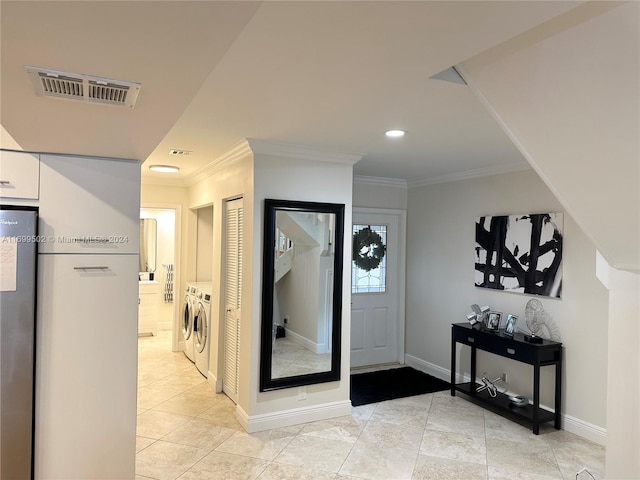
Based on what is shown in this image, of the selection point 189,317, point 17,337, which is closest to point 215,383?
point 189,317

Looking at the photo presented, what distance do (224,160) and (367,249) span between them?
2250mm

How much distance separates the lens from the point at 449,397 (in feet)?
14.5

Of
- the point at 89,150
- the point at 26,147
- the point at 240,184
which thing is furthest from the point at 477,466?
the point at 26,147

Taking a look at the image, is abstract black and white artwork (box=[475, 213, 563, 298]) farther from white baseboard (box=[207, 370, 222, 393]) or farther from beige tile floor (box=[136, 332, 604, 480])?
white baseboard (box=[207, 370, 222, 393])

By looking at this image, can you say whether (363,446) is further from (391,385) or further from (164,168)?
(164,168)

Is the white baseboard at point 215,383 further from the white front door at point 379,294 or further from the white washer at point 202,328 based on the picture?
the white front door at point 379,294

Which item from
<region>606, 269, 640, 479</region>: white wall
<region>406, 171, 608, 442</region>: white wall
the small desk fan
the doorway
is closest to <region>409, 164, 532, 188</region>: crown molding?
<region>406, 171, 608, 442</region>: white wall

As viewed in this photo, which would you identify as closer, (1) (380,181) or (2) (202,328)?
(2) (202,328)

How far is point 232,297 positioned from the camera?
422 cm

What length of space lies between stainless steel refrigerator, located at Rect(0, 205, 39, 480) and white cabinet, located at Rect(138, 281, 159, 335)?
5330mm

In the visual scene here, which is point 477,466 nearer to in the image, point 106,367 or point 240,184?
point 106,367

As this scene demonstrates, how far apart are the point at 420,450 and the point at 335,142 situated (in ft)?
8.26

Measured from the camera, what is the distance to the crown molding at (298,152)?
345 cm

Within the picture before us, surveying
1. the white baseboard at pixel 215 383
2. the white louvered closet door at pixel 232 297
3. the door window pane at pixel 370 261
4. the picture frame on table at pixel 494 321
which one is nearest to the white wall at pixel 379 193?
the door window pane at pixel 370 261
